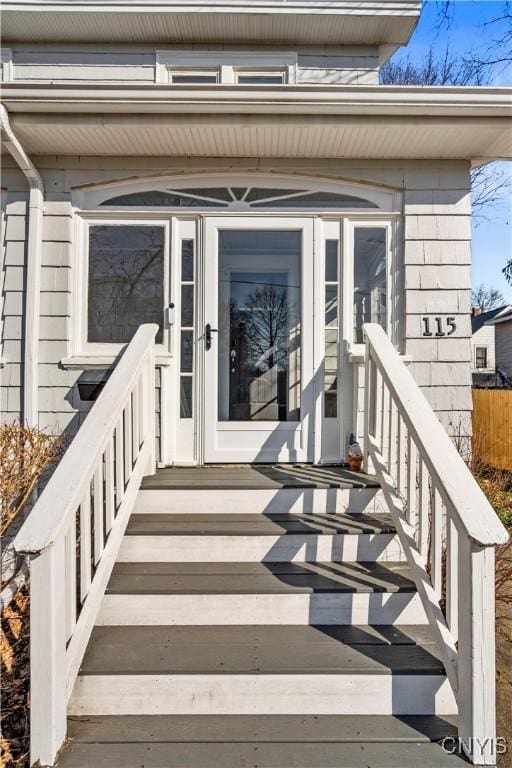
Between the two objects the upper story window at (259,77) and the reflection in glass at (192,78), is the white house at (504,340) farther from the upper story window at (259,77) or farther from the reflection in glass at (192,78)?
the reflection in glass at (192,78)

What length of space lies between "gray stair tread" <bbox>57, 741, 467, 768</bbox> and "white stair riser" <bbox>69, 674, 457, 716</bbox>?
0.53 ft

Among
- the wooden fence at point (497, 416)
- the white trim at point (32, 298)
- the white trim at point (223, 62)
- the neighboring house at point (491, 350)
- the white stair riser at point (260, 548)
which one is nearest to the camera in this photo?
the white stair riser at point (260, 548)

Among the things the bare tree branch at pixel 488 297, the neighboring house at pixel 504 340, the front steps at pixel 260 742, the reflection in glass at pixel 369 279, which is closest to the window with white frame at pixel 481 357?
the neighboring house at pixel 504 340

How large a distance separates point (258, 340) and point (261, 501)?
1339 millimetres

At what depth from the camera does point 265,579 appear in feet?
7.79

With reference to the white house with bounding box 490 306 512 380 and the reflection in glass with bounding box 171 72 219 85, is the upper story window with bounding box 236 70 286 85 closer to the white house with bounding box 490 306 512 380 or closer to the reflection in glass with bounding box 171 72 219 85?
the reflection in glass with bounding box 171 72 219 85

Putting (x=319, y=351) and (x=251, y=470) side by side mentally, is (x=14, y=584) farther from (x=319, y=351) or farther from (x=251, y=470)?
(x=319, y=351)

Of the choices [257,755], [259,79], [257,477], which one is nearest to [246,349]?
[257,477]

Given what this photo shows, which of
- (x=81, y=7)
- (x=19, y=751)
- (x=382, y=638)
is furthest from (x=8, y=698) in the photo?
(x=81, y=7)

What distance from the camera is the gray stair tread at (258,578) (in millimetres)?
2289

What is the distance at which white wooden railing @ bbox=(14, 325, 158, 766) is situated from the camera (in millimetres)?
1672

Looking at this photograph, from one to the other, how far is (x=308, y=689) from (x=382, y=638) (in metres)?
0.42

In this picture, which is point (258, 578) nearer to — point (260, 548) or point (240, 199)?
point (260, 548)

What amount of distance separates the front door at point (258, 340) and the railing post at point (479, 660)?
1.99 meters
